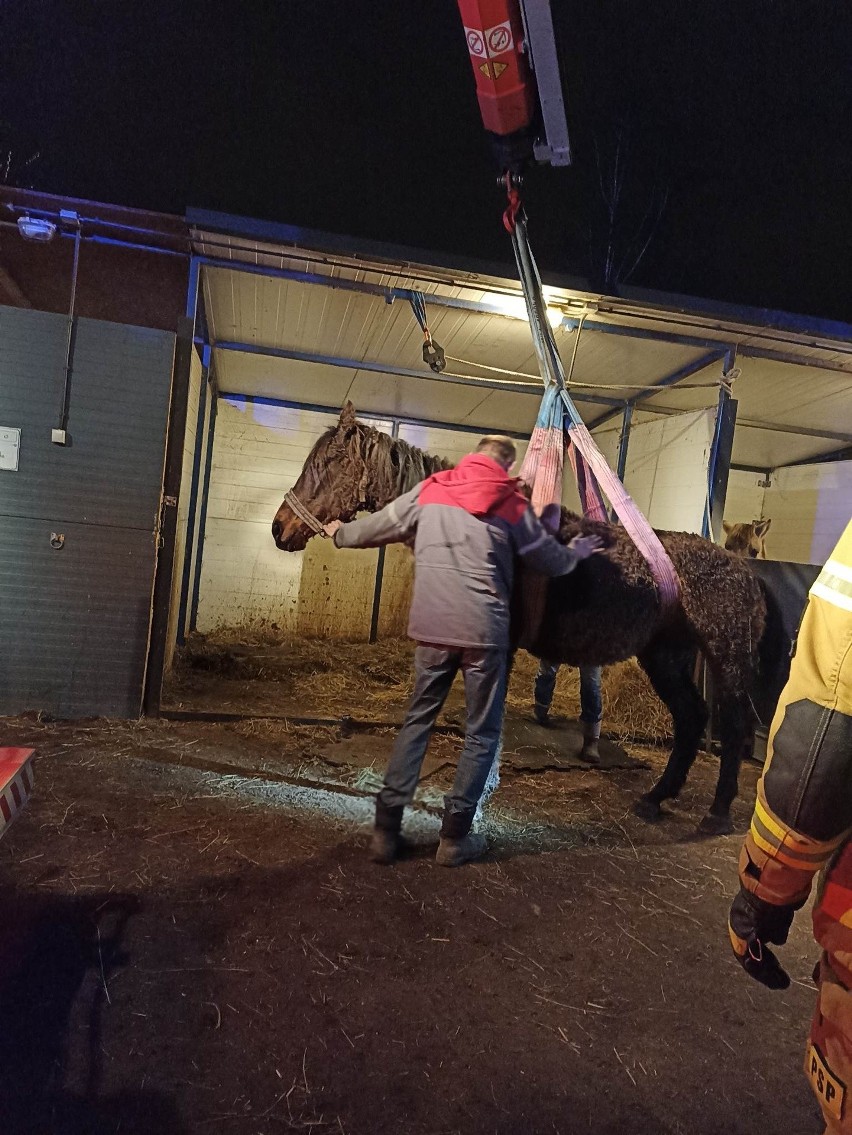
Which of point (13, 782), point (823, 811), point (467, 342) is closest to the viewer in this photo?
point (823, 811)

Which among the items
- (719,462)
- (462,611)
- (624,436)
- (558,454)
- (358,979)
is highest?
(624,436)

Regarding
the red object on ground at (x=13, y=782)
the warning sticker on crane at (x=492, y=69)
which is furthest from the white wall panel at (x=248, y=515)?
the red object on ground at (x=13, y=782)

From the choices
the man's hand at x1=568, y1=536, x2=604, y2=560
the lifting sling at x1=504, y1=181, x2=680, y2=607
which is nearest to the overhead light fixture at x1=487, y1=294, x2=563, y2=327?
the lifting sling at x1=504, y1=181, x2=680, y2=607

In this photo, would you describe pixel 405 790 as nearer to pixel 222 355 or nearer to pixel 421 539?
pixel 421 539

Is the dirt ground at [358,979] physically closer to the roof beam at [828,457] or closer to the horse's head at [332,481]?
the horse's head at [332,481]

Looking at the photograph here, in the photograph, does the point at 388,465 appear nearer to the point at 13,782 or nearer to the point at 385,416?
the point at 13,782

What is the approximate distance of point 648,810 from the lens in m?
3.72

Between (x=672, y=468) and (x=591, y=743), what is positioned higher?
(x=672, y=468)

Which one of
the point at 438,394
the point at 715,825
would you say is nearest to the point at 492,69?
the point at 438,394

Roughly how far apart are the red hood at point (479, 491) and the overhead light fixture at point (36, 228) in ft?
11.0

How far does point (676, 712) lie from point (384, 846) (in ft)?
7.24

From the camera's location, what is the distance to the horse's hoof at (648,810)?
145 inches

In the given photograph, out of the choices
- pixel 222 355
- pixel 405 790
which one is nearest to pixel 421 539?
pixel 405 790

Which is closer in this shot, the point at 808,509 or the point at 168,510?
the point at 168,510
